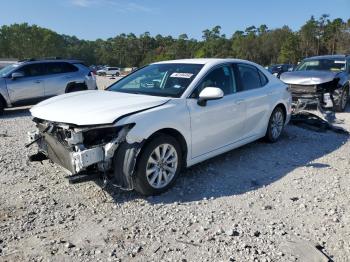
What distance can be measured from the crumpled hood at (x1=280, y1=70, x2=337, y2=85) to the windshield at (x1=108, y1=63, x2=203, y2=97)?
590 centimetres

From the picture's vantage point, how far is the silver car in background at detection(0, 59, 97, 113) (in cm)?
1145

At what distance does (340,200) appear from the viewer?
15.1ft

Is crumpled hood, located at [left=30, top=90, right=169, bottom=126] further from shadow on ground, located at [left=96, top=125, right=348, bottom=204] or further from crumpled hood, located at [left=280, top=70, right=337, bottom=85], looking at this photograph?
crumpled hood, located at [left=280, top=70, right=337, bottom=85]

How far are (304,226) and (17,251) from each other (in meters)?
2.87

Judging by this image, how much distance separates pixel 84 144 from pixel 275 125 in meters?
4.07

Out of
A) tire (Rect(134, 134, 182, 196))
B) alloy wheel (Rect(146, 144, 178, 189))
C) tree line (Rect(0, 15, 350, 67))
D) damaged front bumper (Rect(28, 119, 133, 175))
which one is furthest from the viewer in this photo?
tree line (Rect(0, 15, 350, 67))

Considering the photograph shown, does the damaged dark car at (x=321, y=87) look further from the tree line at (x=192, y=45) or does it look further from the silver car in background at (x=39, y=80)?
the tree line at (x=192, y=45)

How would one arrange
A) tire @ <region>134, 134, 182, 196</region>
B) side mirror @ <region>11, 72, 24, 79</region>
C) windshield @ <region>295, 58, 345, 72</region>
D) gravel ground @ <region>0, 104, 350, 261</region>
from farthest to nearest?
windshield @ <region>295, 58, 345, 72</region> < side mirror @ <region>11, 72, 24, 79</region> < tire @ <region>134, 134, 182, 196</region> < gravel ground @ <region>0, 104, 350, 261</region>

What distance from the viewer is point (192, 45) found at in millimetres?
104750

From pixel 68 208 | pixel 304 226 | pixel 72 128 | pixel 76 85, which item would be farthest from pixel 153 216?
pixel 76 85

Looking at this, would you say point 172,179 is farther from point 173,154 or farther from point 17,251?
point 17,251

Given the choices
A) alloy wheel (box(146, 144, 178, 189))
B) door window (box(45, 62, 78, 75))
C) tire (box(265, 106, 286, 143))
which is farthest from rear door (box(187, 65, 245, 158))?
door window (box(45, 62, 78, 75))

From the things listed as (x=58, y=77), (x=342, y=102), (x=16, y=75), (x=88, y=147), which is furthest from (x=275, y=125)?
(x=16, y=75)

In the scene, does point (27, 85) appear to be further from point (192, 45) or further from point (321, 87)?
point (192, 45)
